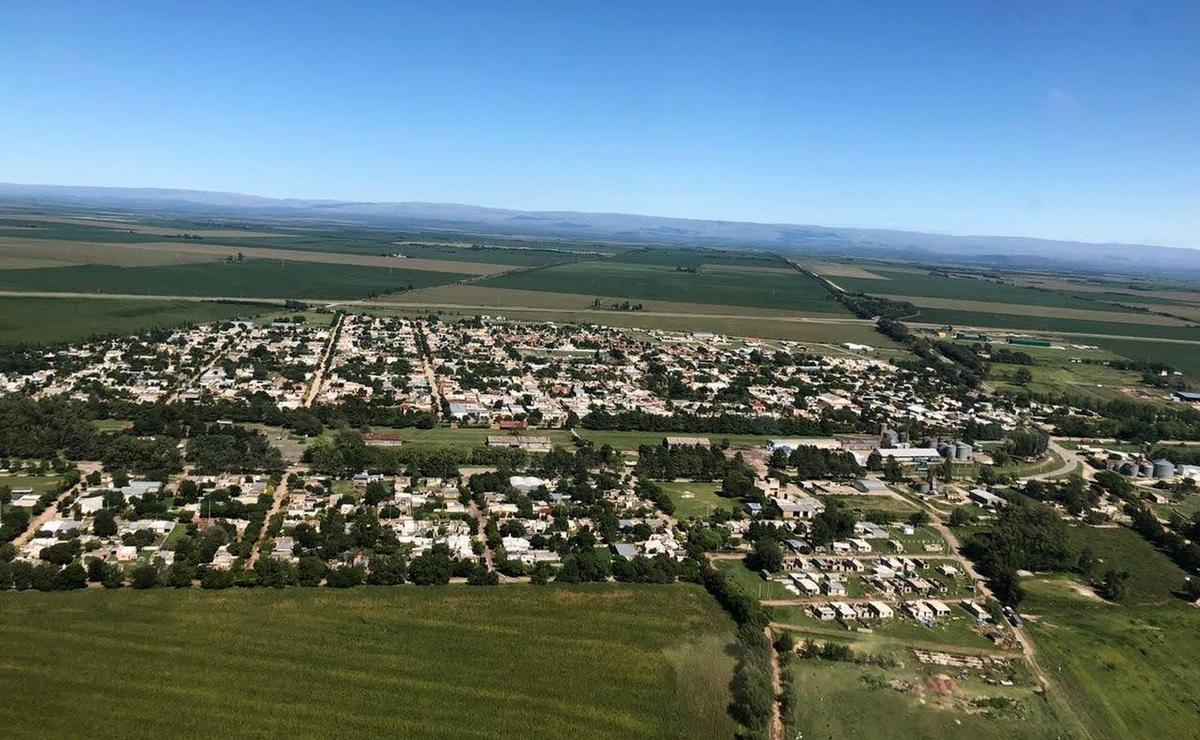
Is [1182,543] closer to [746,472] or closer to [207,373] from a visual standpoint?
[746,472]

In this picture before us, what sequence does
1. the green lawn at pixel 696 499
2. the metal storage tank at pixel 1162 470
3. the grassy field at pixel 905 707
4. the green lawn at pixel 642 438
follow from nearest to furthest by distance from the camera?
the grassy field at pixel 905 707 → the green lawn at pixel 696 499 → the metal storage tank at pixel 1162 470 → the green lawn at pixel 642 438

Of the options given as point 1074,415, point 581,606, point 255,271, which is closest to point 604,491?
point 581,606

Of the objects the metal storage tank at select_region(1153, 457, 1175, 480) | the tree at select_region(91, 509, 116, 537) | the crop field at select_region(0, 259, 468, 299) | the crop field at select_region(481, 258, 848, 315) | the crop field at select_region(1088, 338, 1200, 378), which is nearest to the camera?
the tree at select_region(91, 509, 116, 537)

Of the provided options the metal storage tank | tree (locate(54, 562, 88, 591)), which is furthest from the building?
tree (locate(54, 562, 88, 591))

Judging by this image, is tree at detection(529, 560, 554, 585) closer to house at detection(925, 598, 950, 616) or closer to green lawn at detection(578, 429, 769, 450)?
house at detection(925, 598, 950, 616)

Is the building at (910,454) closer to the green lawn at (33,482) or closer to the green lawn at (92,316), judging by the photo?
the green lawn at (33,482)

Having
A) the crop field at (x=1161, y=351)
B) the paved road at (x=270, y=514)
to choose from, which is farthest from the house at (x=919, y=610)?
the crop field at (x=1161, y=351)
